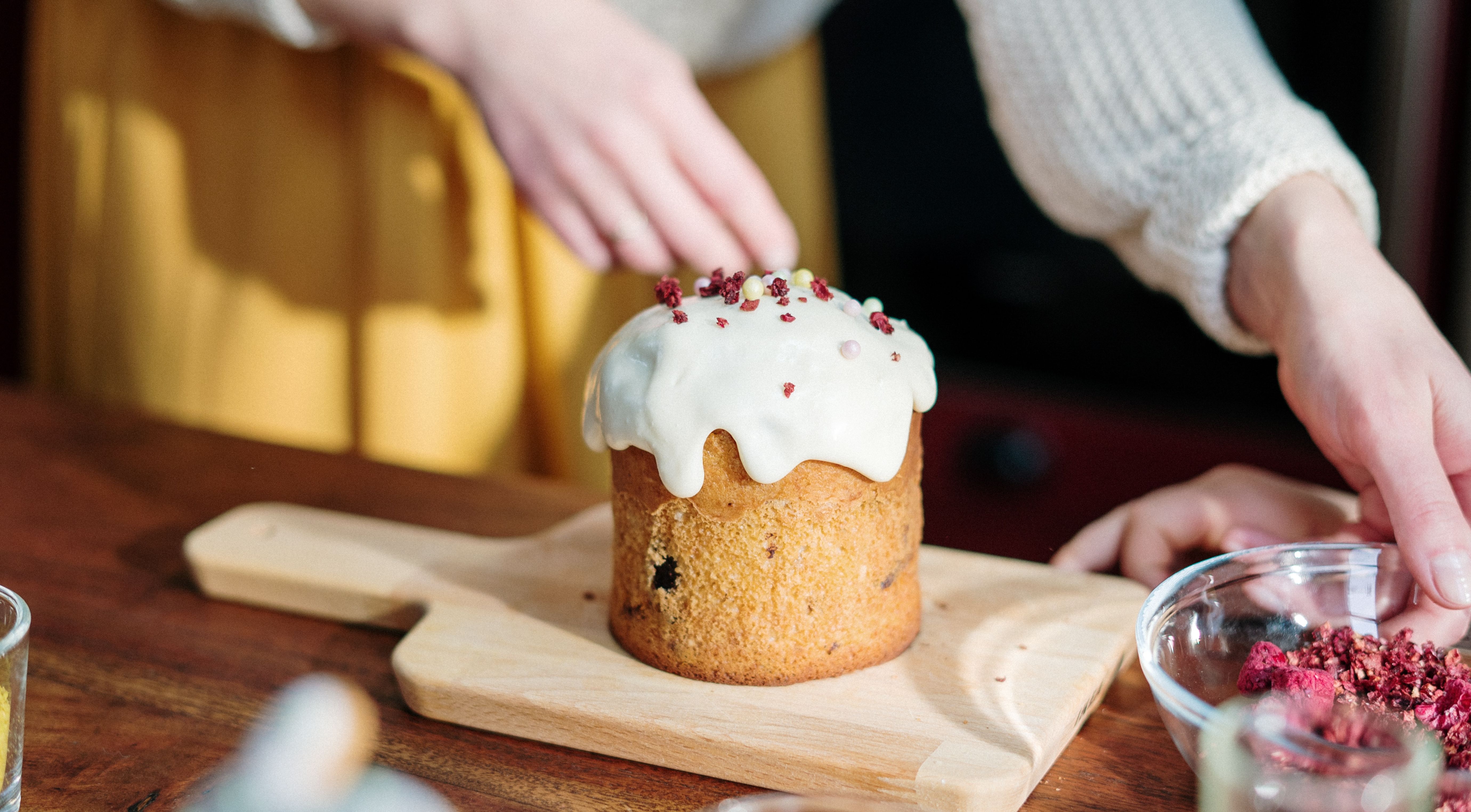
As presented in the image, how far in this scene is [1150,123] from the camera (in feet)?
3.65

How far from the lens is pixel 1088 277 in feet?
7.10

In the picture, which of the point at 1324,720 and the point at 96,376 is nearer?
the point at 1324,720

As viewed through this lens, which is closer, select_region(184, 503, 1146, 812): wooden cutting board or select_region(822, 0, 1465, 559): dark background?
select_region(184, 503, 1146, 812): wooden cutting board

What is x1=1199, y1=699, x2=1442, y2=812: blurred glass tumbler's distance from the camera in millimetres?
496

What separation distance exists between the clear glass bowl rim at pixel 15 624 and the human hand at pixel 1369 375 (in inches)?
32.8

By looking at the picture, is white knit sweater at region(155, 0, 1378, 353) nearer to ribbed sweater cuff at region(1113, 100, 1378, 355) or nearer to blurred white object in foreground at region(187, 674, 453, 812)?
ribbed sweater cuff at region(1113, 100, 1378, 355)

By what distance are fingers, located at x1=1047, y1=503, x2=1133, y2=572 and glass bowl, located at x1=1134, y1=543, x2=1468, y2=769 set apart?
0.57ft

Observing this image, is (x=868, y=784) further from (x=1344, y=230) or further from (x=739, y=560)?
(x=1344, y=230)

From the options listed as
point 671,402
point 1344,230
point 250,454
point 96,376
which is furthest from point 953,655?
point 96,376

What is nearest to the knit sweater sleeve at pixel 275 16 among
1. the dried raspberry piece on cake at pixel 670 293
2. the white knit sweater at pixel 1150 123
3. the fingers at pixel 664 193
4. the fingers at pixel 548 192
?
the white knit sweater at pixel 1150 123

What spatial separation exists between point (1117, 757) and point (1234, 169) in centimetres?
53

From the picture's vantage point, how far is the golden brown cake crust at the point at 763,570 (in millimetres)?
780

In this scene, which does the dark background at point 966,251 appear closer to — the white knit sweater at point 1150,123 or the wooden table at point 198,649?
the white knit sweater at point 1150,123

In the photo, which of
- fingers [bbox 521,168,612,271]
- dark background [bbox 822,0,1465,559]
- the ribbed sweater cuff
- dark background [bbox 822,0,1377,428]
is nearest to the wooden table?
fingers [bbox 521,168,612,271]
